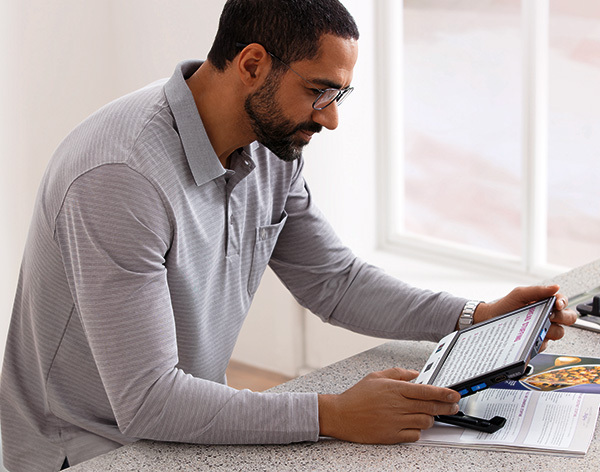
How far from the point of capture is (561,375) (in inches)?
59.1

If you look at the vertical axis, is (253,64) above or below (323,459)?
above

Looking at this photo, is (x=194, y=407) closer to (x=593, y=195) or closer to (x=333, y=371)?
(x=333, y=371)

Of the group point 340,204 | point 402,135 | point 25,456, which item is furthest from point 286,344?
point 25,456

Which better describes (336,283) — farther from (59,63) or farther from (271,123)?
(59,63)

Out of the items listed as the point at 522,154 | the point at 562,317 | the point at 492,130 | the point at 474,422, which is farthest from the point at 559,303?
the point at 492,130

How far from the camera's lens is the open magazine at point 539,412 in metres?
1.30

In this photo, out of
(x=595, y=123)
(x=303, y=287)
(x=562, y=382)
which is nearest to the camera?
(x=562, y=382)

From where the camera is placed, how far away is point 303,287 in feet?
5.90

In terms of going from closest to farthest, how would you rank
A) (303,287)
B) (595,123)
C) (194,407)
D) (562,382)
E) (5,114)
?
(194,407), (562,382), (303,287), (595,123), (5,114)

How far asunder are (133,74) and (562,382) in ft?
7.94

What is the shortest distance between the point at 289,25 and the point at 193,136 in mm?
231

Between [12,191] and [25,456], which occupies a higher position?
[12,191]

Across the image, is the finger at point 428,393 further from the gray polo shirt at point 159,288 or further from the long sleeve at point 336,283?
the long sleeve at point 336,283

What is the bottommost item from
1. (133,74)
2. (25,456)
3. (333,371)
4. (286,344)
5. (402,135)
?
(286,344)
